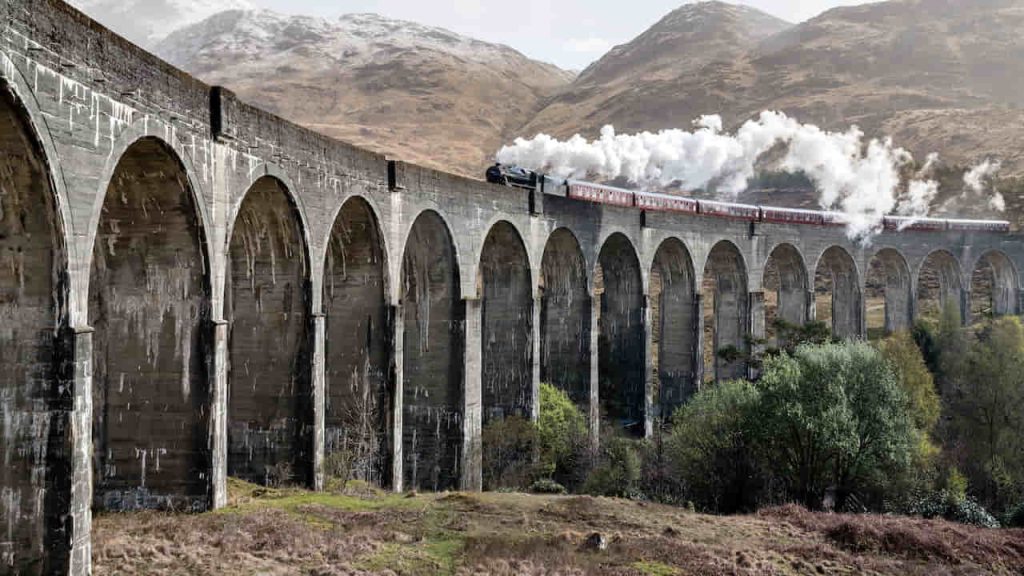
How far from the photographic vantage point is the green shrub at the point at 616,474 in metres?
26.8

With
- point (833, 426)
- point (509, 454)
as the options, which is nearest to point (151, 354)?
point (509, 454)

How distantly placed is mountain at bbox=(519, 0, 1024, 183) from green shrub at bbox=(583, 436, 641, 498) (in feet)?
279

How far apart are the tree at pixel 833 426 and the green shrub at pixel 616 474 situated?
14.9ft

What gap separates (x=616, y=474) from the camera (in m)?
27.5

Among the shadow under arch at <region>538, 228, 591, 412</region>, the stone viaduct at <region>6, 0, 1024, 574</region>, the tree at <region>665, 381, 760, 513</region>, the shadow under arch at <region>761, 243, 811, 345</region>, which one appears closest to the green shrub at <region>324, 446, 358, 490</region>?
the stone viaduct at <region>6, 0, 1024, 574</region>

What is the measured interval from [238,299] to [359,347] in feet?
13.7

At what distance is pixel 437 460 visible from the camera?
26109 millimetres

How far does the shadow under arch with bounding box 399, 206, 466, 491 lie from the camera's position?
2600 cm

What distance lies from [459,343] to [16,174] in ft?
54.2

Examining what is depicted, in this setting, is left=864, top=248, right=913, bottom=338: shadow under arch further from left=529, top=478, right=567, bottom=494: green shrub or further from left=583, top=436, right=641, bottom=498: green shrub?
left=529, top=478, right=567, bottom=494: green shrub

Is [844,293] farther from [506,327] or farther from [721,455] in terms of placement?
[721,455]

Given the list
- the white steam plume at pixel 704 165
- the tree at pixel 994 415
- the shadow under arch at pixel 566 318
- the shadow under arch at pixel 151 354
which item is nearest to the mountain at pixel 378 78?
the white steam plume at pixel 704 165

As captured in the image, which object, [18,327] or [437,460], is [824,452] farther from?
[18,327]

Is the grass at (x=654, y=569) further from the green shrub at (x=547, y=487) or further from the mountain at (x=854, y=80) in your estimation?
the mountain at (x=854, y=80)
